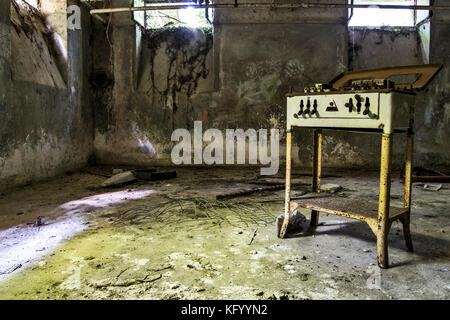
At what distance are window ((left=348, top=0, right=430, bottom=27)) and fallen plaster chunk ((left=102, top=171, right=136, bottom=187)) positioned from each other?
562 cm

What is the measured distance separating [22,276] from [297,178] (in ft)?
15.7

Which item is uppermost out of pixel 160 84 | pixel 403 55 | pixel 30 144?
pixel 403 55

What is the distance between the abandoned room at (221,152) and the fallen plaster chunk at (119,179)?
0.06ft

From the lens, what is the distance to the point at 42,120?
19.2 ft

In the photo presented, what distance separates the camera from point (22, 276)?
237 centimetres

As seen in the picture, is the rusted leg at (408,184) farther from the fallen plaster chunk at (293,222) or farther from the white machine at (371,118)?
the fallen plaster chunk at (293,222)

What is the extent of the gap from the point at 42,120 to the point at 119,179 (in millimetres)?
1652

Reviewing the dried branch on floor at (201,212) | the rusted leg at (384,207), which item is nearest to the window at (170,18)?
the dried branch on floor at (201,212)

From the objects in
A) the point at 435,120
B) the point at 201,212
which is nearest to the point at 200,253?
the point at 201,212

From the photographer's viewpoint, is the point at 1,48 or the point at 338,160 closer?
the point at 1,48

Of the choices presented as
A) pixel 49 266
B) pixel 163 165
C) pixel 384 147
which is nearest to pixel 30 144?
pixel 163 165

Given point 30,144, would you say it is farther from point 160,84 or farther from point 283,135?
point 283,135

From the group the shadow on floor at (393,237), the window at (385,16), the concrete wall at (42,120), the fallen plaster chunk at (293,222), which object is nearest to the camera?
the shadow on floor at (393,237)

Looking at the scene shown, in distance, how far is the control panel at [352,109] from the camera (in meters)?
2.45
